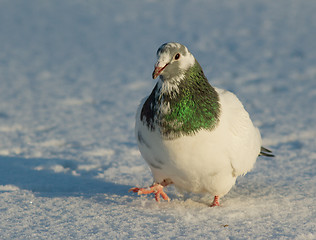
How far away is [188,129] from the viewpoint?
136 inches

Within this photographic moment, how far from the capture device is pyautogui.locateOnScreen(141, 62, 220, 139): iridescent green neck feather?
3459 millimetres

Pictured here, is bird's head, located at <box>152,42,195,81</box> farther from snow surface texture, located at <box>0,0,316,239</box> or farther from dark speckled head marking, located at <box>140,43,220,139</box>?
snow surface texture, located at <box>0,0,316,239</box>

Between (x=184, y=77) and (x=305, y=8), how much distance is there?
8.23 meters

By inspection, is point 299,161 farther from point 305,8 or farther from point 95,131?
point 305,8

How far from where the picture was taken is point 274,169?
4.79m

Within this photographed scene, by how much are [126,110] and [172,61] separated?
136 inches

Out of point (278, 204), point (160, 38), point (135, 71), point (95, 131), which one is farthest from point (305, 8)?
point (278, 204)

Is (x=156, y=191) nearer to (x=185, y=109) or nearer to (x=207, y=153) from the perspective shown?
(x=207, y=153)

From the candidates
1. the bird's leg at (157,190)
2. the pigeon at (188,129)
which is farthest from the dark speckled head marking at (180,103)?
the bird's leg at (157,190)

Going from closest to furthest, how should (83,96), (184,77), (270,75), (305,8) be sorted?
(184,77) < (83,96) < (270,75) < (305,8)

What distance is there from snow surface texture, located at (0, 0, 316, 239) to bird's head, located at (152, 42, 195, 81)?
3.34 feet

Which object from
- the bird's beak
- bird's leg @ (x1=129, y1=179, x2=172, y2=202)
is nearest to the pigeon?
the bird's beak

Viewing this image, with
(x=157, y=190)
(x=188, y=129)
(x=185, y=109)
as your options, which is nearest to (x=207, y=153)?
(x=188, y=129)

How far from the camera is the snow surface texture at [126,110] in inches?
140
